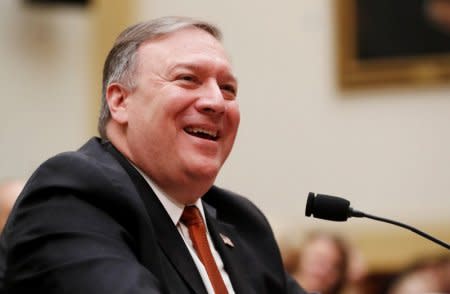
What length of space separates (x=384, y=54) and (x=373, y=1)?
18.7 inches

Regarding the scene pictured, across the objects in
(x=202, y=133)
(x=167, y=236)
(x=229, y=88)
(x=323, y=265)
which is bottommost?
(x=323, y=265)

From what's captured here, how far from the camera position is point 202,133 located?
282 cm

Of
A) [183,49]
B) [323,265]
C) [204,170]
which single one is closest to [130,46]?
[183,49]

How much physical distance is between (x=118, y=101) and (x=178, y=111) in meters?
0.22

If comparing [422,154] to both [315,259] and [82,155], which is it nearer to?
[315,259]

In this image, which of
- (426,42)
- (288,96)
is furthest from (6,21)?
(426,42)

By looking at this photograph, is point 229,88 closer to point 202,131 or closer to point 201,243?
point 202,131

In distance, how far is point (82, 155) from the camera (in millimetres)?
2525

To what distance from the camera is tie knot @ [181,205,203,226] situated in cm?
281

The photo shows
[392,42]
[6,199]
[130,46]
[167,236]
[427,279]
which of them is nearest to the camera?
[167,236]

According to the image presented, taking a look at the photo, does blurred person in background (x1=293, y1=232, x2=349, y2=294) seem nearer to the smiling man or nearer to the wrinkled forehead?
the smiling man

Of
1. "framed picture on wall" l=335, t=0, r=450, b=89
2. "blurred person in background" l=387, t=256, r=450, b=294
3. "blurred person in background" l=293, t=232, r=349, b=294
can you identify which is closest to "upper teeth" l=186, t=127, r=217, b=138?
"blurred person in background" l=293, t=232, r=349, b=294

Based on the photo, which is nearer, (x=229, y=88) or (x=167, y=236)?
(x=167, y=236)

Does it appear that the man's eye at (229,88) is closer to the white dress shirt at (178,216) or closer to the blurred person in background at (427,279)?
the white dress shirt at (178,216)
